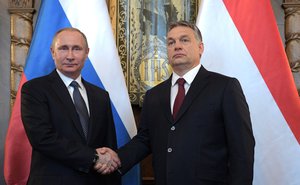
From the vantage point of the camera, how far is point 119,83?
240 centimetres

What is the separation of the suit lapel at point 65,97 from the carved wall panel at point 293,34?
1.68 metres

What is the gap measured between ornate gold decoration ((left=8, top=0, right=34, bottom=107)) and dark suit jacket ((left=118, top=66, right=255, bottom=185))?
150 cm

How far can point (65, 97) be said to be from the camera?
72.8 inches

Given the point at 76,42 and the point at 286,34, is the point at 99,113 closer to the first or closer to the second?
the point at 76,42

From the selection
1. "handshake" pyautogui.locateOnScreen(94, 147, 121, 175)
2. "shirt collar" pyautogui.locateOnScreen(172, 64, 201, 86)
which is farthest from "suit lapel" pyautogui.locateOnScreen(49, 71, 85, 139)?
"shirt collar" pyautogui.locateOnScreen(172, 64, 201, 86)

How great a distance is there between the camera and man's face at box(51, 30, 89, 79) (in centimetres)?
192

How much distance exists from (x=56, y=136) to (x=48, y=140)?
0.04 meters

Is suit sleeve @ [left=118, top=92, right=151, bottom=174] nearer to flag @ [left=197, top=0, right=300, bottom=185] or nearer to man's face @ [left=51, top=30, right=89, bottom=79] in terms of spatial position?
man's face @ [left=51, top=30, right=89, bottom=79]

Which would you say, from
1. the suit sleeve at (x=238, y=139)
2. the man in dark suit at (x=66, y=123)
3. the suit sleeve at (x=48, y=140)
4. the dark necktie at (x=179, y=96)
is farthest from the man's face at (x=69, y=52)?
the suit sleeve at (x=238, y=139)

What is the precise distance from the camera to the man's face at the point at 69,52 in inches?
75.5

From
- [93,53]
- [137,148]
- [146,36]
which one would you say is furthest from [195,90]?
[146,36]

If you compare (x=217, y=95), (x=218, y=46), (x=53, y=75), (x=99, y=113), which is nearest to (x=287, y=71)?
(x=218, y=46)

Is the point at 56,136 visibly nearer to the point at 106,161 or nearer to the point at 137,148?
the point at 106,161

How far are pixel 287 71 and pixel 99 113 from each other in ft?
3.55
